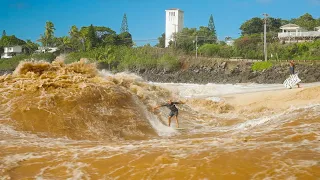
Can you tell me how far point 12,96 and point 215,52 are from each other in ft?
145

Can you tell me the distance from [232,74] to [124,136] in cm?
3524

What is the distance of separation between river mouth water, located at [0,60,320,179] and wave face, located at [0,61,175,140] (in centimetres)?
3

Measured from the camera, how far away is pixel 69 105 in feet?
36.6

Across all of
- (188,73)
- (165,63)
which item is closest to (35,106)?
(188,73)

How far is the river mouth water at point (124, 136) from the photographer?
6.21 metres

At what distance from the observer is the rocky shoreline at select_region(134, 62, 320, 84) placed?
1512 inches

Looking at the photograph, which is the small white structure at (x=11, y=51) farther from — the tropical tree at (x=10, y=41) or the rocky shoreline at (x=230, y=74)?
the rocky shoreline at (x=230, y=74)

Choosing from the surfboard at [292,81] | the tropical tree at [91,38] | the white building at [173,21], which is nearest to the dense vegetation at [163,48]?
the tropical tree at [91,38]

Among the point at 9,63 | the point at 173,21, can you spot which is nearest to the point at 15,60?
the point at 9,63

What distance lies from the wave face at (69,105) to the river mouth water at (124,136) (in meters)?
0.03

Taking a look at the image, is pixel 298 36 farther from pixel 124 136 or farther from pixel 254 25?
pixel 124 136

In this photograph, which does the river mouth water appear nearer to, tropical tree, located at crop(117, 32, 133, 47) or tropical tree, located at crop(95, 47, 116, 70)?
tropical tree, located at crop(95, 47, 116, 70)

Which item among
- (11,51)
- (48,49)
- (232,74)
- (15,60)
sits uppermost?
(48,49)

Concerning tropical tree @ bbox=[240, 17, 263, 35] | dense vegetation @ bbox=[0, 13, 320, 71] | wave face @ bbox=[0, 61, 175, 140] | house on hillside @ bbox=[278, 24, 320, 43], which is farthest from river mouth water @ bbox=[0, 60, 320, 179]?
tropical tree @ bbox=[240, 17, 263, 35]
